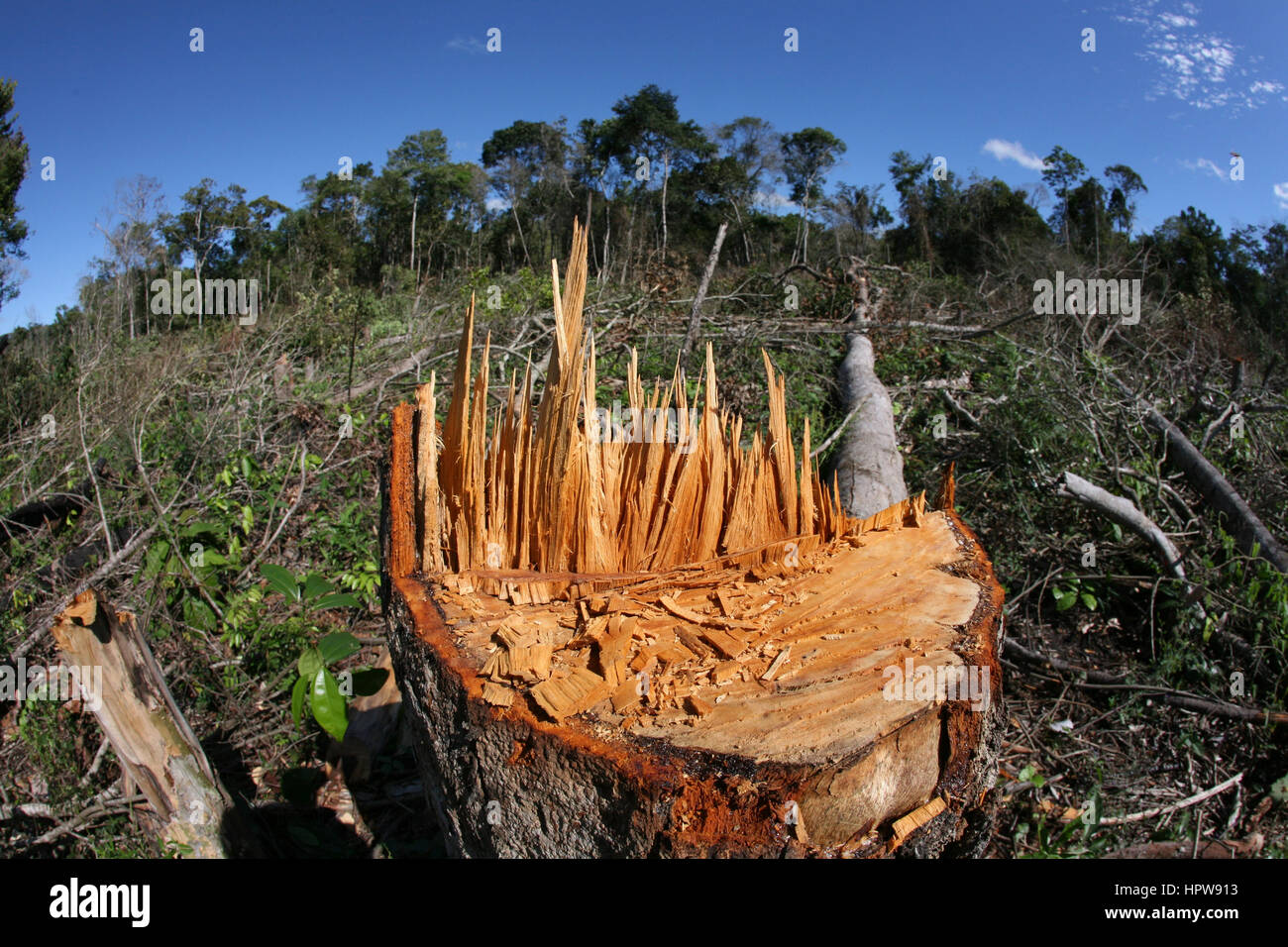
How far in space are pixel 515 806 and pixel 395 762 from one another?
6.14 ft

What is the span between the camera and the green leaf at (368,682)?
8.18 ft

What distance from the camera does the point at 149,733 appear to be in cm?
197

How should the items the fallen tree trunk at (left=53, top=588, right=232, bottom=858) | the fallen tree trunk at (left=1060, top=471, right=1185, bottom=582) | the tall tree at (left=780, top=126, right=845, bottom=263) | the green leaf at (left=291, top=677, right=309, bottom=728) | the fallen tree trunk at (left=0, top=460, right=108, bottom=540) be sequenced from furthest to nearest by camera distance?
the tall tree at (left=780, top=126, right=845, bottom=263)
the fallen tree trunk at (left=0, top=460, right=108, bottom=540)
the fallen tree trunk at (left=1060, top=471, right=1185, bottom=582)
the green leaf at (left=291, top=677, right=309, bottom=728)
the fallen tree trunk at (left=53, top=588, right=232, bottom=858)

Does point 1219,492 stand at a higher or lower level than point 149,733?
higher

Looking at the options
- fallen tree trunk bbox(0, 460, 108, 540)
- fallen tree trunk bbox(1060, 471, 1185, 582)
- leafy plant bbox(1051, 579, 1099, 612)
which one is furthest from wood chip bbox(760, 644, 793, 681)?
fallen tree trunk bbox(0, 460, 108, 540)

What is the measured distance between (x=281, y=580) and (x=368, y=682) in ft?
1.86

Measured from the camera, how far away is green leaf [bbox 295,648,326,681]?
231 cm

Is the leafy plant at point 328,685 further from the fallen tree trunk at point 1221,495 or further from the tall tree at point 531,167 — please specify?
the tall tree at point 531,167

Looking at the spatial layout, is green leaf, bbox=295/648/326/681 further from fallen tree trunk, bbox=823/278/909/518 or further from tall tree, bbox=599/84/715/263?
tall tree, bbox=599/84/715/263

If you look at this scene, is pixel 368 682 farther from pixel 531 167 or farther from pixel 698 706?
pixel 531 167

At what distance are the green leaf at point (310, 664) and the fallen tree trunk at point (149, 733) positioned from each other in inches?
13.4

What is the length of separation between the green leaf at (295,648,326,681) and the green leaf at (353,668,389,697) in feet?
0.66

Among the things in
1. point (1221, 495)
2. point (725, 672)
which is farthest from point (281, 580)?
point (1221, 495)
